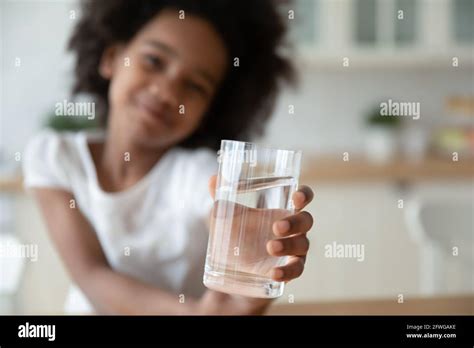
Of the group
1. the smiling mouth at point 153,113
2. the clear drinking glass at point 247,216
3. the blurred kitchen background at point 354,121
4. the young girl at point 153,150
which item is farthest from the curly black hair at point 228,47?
the blurred kitchen background at point 354,121

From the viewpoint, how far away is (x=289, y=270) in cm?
39

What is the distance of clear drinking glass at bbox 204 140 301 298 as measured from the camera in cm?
39

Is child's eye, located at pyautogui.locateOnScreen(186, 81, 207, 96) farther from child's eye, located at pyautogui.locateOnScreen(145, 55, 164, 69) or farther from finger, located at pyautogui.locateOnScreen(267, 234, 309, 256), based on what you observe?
finger, located at pyautogui.locateOnScreen(267, 234, 309, 256)

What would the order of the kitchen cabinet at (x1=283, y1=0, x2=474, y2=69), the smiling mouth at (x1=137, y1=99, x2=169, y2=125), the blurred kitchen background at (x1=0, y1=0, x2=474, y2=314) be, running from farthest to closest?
the kitchen cabinet at (x1=283, y1=0, x2=474, y2=69) < the blurred kitchen background at (x1=0, y1=0, x2=474, y2=314) < the smiling mouth at (x1=137, y1=99, x2=169, y2=125)

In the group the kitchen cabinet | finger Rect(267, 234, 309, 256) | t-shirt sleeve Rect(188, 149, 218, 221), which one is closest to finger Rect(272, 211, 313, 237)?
finger Rect(267, 234, 309, 256)

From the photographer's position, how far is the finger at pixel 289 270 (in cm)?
38

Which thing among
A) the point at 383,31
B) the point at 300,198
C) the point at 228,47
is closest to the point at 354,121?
the point at 383,31

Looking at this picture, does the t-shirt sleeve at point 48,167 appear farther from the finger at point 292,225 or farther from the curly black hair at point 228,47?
the finger at point 292,225

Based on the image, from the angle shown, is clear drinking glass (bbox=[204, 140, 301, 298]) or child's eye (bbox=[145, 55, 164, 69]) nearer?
clear drinking glass (bbox=[204, 140, 301, 298])

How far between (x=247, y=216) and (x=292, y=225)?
0.03 m

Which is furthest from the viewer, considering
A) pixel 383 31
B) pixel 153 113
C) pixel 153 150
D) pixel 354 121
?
pixel 354 121

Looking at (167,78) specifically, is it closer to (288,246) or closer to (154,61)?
(154,61)

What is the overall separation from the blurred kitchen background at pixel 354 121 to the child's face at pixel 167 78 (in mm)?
901

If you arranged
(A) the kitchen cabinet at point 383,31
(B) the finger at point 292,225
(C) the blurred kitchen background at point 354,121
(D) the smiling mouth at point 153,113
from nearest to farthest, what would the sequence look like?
(B) the finger at point 292,225
(D) the smiling mouth at point 153,113
(C) the blurred kitchen background at point 354,121
(A) the kitchen cabinet at point 383,31
